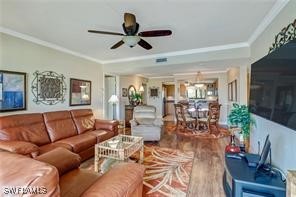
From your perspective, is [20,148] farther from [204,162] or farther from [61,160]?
[204,162]

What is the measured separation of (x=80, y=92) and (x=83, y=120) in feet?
3.20

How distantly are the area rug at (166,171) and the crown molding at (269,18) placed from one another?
270cm

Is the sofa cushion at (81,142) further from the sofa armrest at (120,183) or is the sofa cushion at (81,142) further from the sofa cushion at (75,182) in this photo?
the sofa armrest at (120,183)

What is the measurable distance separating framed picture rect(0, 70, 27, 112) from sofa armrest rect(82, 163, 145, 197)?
8.91 ft

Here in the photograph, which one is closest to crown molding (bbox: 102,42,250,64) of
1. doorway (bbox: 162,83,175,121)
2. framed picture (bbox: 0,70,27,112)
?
framed picture (bbox: 0,70,27,112)

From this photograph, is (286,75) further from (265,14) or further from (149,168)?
(149,168)

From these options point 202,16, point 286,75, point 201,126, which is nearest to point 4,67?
point 202,16

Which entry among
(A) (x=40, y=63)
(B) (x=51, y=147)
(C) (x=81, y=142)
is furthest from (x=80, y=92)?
(B) (x=51, y=147)

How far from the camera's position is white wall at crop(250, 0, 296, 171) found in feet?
6.32

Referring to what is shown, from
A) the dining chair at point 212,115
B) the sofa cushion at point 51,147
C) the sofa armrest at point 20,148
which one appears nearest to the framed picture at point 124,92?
the dining chair at point 212,115

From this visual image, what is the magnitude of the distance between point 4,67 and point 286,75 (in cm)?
404

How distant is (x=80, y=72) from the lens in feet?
16.2

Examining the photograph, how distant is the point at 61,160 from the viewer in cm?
188

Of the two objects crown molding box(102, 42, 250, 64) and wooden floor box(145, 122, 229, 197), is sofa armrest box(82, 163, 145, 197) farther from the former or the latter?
crown molding box(102, 42, 250, 64)
